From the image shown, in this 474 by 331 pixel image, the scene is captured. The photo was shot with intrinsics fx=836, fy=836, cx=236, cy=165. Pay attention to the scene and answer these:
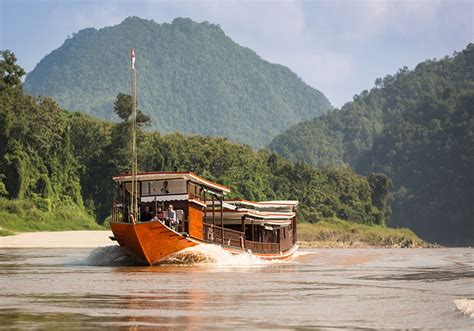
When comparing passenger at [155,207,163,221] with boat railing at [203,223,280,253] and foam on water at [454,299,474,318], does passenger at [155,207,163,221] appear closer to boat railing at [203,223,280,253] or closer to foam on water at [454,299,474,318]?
boat railing at [203,223,280,253]

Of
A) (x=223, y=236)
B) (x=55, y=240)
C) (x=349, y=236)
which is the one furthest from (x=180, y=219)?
(x=349, y=236)

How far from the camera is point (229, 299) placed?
16.0 m

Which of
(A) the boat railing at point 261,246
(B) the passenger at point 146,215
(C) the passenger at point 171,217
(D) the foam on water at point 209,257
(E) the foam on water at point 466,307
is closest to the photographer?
(E) the foam on water at point 466,307

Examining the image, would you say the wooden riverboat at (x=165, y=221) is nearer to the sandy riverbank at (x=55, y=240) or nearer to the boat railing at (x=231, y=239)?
the boat railing at (x=231, y=239)

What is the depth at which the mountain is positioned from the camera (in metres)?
132

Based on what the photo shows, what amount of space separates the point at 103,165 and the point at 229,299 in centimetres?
6543

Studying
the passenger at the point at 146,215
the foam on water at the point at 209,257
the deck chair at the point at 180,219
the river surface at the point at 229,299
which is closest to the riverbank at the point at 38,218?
the foam on water at the point at 209,257

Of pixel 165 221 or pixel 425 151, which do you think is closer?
pixel 165 221

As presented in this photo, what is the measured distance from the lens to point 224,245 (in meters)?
31.3

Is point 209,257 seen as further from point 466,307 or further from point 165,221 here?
point 466,307

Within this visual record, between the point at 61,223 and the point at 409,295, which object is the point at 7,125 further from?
the point at 409,295

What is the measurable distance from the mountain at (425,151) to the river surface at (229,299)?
104686 millimetres

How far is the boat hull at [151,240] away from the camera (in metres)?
27.1

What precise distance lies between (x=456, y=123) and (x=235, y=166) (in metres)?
63.3
